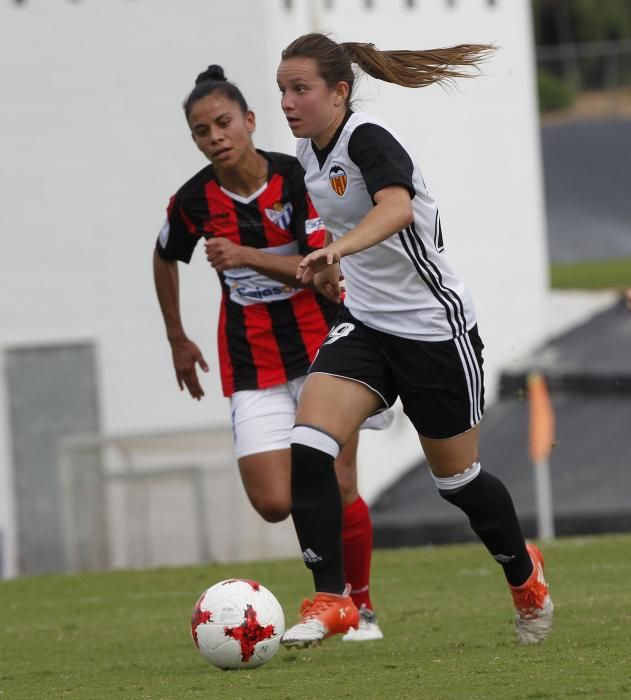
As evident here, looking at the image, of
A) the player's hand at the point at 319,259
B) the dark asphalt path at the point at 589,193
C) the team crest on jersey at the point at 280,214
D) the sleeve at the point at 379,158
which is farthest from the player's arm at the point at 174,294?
the dark asphalt path at the point at 589,193

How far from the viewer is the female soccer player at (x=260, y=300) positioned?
21.2ft

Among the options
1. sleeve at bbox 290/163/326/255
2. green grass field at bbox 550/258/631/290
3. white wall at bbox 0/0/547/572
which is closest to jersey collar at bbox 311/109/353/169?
sleeve at bbox 290/163/326/255

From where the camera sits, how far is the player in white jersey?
5.54 metres

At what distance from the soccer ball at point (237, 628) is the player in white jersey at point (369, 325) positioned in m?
0.18

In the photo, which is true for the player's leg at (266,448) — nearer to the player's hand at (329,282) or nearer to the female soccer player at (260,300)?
the female soccer player at (260,300)

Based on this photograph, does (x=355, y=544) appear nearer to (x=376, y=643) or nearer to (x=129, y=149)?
(x=376, y=643)

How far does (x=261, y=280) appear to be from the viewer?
667 centimetres

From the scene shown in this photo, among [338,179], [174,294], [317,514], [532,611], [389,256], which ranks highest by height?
[338,179]

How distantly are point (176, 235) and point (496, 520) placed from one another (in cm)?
187

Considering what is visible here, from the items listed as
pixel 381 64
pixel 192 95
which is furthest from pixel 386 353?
pixel 192 95

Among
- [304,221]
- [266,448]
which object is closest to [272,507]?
[266,448]

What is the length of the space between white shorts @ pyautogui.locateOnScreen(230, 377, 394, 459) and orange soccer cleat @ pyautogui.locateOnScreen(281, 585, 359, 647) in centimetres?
115

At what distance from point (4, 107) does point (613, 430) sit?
23.7 ft

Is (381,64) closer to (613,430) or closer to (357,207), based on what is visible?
(357,207)
